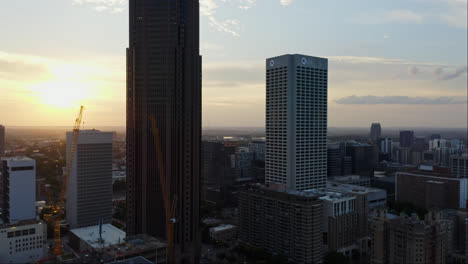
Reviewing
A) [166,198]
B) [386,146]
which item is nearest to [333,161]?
[166,198]

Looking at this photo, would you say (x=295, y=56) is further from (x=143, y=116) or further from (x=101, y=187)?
(x=101, y=187)

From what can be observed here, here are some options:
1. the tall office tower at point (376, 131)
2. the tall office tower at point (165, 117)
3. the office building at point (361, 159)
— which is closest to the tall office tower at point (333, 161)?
the office building at point (361, 159)

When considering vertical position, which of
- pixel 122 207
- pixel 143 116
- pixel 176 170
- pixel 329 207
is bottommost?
pixel 122 207

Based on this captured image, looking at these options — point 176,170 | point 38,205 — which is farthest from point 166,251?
point 38,205

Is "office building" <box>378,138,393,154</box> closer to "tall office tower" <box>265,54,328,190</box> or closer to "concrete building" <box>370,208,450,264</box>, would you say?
"tall office tower" <box>265,54,328,190</box>

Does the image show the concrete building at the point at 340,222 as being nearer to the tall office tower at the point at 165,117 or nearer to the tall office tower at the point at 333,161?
the tall office tower at the point at 165,117

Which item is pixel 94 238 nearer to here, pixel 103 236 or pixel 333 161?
pixel 103 236

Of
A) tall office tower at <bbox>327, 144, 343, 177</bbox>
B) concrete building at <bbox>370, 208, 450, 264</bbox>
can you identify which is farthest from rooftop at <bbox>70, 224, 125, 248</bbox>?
tall office tower at <bbox>327, 144, 343, 177</bbox>
